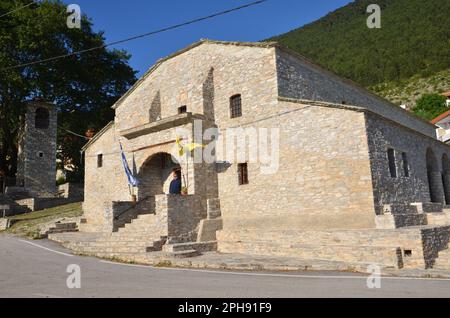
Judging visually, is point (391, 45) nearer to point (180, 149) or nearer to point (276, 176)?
point (276, 176)

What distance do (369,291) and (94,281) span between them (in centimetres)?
593

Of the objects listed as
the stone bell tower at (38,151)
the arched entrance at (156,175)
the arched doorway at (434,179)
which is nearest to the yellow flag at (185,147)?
the arched entrance at (156,175)

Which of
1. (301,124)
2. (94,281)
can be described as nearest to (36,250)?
(94,281)

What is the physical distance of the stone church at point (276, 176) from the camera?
1249cm

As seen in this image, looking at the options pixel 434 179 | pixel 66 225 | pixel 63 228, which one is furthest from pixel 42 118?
pixel 434 179

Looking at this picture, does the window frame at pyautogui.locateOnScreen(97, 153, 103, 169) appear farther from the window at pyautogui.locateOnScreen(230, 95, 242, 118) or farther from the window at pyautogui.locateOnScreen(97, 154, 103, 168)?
the window at pyautogui.locateOnScreen(230, 95, 242, 118)

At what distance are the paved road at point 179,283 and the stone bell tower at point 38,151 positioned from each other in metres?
20.9

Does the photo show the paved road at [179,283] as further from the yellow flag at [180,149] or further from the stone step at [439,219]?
the yellow flag at [180,149]

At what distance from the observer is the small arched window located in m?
31.2

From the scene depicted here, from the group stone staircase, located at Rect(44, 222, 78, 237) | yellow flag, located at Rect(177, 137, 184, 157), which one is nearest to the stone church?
yellow flag, located at Rect(177, 137, 184, 157)

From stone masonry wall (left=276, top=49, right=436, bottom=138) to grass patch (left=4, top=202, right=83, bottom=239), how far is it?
14.2m

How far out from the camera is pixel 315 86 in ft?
58.9

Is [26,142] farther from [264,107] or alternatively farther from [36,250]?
[264,107]

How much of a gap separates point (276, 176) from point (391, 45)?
85.0 metres
